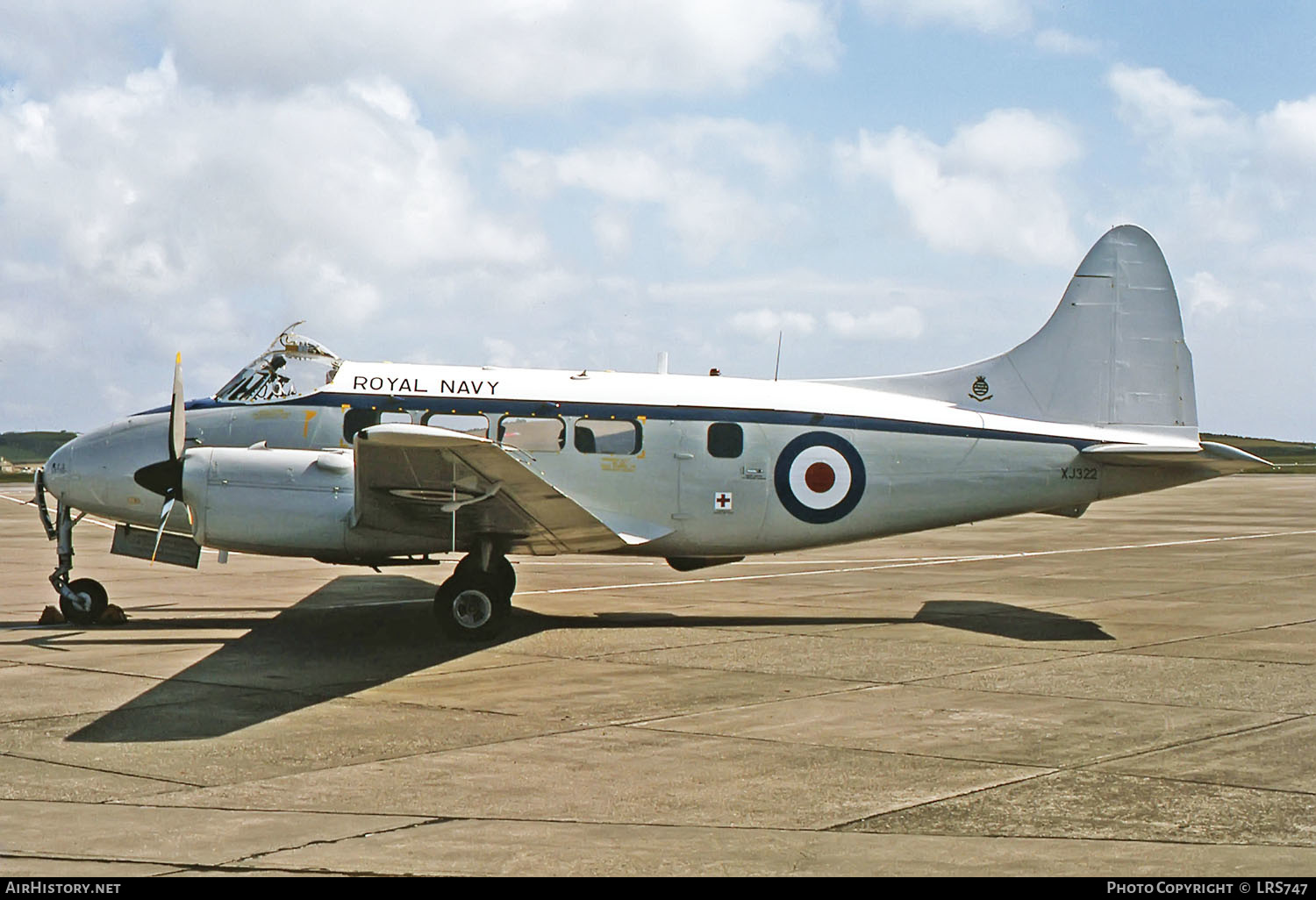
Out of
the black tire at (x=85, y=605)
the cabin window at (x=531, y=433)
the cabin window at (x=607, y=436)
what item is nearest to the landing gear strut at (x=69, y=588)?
the black tire at (x=85, y=605)

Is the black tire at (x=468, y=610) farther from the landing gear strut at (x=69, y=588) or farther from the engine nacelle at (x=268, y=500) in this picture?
the landing gear strut at (x=69, y=588)

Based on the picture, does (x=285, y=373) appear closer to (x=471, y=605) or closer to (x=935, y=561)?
(x=471, y=605)

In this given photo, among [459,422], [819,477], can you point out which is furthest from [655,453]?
[459,422]

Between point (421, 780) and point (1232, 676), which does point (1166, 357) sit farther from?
point (421, 780)

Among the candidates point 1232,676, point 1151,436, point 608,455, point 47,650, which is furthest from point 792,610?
point 47,650

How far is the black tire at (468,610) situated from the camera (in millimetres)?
15391

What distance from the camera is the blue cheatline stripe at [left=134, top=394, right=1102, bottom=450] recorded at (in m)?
16.5

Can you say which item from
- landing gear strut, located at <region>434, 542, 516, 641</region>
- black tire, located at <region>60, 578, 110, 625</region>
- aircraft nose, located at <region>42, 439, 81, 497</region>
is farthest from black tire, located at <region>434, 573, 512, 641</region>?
aircraft nose, located at <region>42, 439, 81, 497</region>

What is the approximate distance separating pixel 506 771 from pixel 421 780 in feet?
2.03

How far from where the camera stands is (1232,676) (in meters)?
13.0

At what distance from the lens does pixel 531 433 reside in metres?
16.6

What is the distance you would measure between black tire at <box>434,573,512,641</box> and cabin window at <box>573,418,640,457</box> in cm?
236

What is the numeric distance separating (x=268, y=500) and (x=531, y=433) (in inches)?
132

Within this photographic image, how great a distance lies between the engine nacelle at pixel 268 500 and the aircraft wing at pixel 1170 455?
9804 mm
